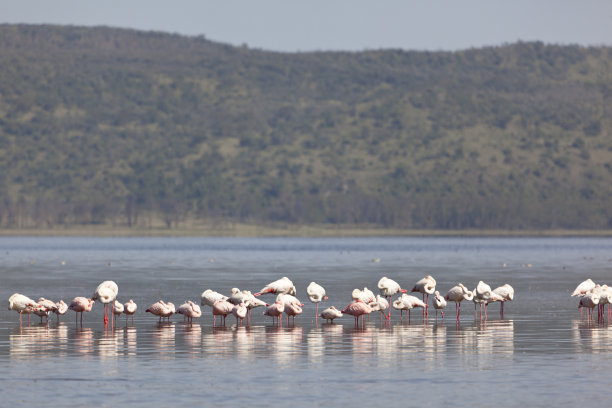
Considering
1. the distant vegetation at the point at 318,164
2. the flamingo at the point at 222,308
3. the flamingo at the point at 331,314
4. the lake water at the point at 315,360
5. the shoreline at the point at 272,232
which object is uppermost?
the distant vegetation at the point at 318,164

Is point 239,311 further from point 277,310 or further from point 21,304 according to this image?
point 21,304

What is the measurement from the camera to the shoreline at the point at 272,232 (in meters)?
153

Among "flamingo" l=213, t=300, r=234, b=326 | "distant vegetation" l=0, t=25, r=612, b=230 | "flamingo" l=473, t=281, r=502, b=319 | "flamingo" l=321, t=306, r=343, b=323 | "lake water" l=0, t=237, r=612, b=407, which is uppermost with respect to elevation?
"distant vegetation" l=0, t=25, r=612, b=230

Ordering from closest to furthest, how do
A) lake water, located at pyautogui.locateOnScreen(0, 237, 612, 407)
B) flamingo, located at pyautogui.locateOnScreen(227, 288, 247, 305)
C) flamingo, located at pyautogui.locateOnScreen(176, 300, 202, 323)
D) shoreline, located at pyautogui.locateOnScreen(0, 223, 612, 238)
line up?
lake water, located at pyautogui.locateOnScreen(0, 237, 612, 407)
flamingo, located at pyautogui.locateOnScreen(176, 300, 202, 323)
flamingo, located at pyautogui.locateOnScreen(227, 288, 247, 305)
shoreline, located at pyautogui.locateOnScreen(0, 223, 612, 238)

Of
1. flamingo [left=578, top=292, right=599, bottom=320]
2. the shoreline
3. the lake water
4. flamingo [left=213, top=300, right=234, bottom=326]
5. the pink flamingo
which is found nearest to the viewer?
the lake water

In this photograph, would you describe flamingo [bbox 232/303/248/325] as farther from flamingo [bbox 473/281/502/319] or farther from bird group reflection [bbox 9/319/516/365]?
flamingo [bbox 473/281/502/319]

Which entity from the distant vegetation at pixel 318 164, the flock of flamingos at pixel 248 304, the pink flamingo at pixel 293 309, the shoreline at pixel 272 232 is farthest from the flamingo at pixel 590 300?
the distant vegetation at pixel 318 164

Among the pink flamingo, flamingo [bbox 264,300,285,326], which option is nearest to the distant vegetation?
the pink flamingo

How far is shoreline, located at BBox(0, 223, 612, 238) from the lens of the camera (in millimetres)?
153000

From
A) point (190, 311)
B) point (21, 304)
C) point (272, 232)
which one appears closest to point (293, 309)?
point (190, 311)

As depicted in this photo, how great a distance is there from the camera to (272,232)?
157500 millimetres

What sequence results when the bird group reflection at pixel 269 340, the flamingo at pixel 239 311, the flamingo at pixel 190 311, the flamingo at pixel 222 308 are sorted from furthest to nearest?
1. the flamingo at pixel 190 311
2. the flamingo at pixel 222 308
3. the flamingo at pixel 239 311
4. the bird group reflection at pixel 269 340

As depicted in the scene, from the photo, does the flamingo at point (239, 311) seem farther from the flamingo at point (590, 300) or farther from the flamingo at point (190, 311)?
the flamingo at point (590, 300)

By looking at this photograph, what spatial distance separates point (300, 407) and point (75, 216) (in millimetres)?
145137
